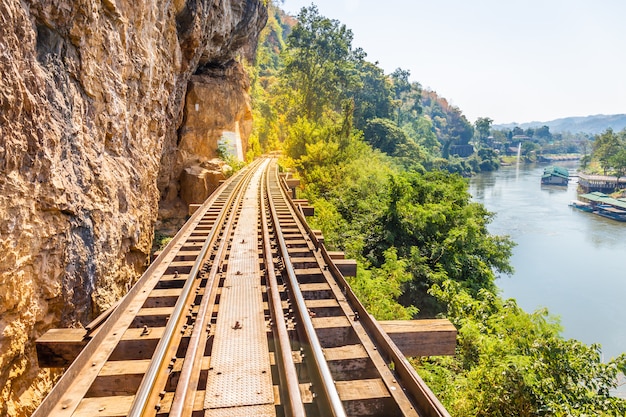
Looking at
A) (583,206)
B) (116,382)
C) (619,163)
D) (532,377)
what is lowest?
(583,206)

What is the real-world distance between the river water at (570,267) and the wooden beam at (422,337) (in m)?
8.29

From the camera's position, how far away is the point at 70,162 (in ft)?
19.3

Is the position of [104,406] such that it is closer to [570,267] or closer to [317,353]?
[317,353]

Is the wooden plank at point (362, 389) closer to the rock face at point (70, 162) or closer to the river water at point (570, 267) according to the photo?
the rock face at point (70, 162)

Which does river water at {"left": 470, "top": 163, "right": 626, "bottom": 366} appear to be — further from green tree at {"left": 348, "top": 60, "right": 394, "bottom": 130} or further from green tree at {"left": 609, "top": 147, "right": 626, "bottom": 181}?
green tree at {"left": 609, "top": 147, "right": 626, "bottom": 181}

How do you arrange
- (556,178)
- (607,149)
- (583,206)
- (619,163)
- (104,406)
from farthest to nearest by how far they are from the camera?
(607,149) → (556,178) → (619,163) → (583,206) → (104,406)

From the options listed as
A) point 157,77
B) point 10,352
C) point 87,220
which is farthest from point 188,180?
point 10,352

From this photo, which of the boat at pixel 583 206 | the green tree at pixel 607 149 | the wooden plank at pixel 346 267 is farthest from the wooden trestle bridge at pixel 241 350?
the green tree at pixel 607 149

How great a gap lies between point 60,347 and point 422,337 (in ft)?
11.7

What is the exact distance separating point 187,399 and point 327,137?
24.7 meters

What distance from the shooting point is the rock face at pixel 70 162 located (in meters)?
4.39

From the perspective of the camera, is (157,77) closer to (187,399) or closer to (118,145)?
(118,145)

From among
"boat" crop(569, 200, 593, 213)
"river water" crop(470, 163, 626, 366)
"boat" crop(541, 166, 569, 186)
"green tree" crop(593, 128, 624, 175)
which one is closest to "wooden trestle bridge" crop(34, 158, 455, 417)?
"river water" crop(470, 163, 626, 366)

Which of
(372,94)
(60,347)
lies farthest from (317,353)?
(372,94)
